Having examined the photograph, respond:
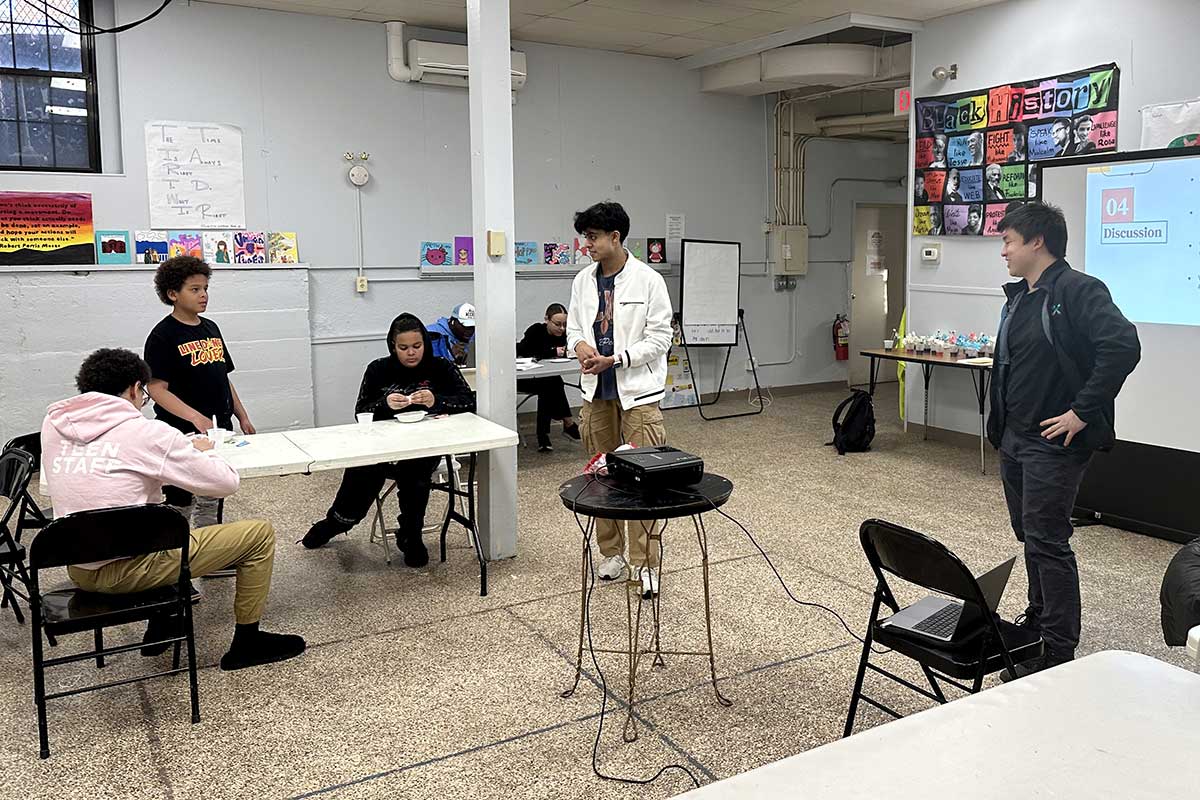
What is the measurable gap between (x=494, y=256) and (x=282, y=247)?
121 inches

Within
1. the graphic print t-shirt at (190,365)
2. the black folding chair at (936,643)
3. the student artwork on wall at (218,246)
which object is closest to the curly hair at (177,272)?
the graphic print t-shirt at (190,365)

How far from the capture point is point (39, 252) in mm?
5980

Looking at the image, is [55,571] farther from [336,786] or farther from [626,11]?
[626,11]

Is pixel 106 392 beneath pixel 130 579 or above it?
above

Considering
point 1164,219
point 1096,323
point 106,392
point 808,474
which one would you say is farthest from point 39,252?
point 1164,219

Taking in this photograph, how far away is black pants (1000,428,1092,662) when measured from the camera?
9.89 ft

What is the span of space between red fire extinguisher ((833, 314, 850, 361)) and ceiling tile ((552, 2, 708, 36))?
11.8ft

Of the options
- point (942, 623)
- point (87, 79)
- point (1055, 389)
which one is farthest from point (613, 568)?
point (87, 79)

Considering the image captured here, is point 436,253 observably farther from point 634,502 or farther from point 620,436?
point 634,502

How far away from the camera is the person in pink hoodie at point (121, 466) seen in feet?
9.33

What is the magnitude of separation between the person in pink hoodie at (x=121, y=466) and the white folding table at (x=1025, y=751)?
6.94 ft

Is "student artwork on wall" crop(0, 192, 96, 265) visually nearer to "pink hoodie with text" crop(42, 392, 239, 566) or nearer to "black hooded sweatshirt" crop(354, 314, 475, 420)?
"black hooded sweatshirt" crop(354, 314, 475, 420)

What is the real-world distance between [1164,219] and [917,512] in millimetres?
1881

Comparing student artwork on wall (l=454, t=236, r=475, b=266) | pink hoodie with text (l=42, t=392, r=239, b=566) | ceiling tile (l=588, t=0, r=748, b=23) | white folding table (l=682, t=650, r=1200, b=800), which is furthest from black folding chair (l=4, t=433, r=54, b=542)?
ceiling tile (l=588, t=0, r=748, b=23)
